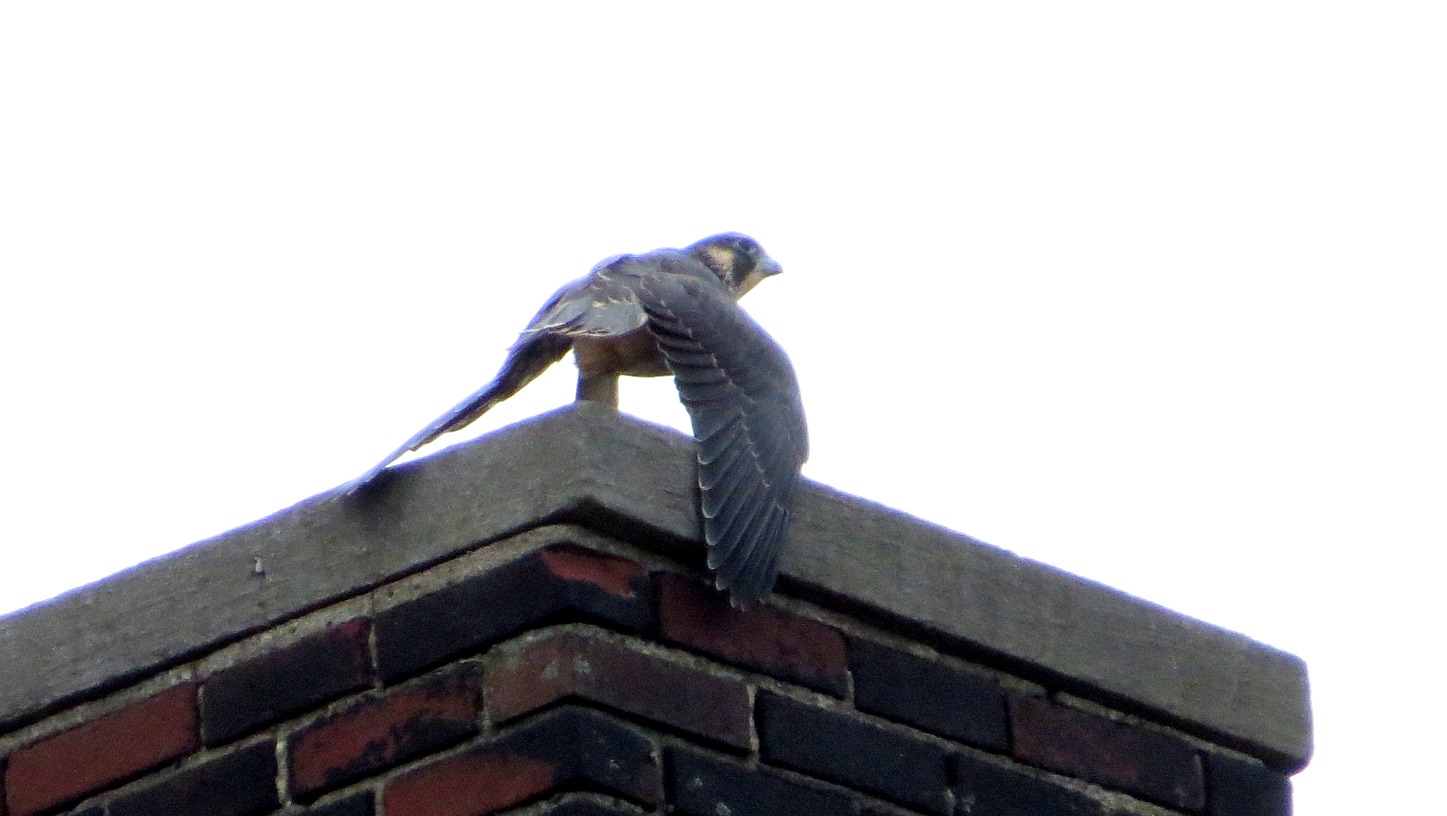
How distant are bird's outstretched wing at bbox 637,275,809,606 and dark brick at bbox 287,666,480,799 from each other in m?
0.30

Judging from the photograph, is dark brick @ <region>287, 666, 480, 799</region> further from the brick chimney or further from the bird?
the bird

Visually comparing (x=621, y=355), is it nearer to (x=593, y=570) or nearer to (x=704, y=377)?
(x=704, y=377)

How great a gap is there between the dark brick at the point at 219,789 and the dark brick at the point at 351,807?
69 mm

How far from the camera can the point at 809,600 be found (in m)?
2.97

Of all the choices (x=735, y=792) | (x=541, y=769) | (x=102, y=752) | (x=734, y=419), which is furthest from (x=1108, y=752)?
(x=102, y=752)

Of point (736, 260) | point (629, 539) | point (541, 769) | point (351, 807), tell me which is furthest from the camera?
point (736, 260)

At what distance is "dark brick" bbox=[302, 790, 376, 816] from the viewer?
2701mm

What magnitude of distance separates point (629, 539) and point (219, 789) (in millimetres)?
486

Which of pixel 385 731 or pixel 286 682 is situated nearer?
A: pixel 385 731

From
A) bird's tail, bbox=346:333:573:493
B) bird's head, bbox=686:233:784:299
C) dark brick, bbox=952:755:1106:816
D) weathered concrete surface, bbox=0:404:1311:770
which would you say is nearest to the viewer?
weathered concrete surface, bbox=0:404:1311:770

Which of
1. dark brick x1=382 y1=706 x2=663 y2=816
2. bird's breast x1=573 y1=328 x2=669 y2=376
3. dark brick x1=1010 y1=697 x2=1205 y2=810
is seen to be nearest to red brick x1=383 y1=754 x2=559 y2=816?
dark brick x1=382 y1=706 x2=663 y2=816

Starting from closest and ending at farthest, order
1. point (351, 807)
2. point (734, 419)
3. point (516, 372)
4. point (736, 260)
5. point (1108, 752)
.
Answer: point (351, 807) → point (1108, 752) → point (734, 419) → point (516, 372) → point (736, 260)

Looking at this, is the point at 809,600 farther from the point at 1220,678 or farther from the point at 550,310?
the point at 550,310

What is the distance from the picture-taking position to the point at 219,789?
2.80m
